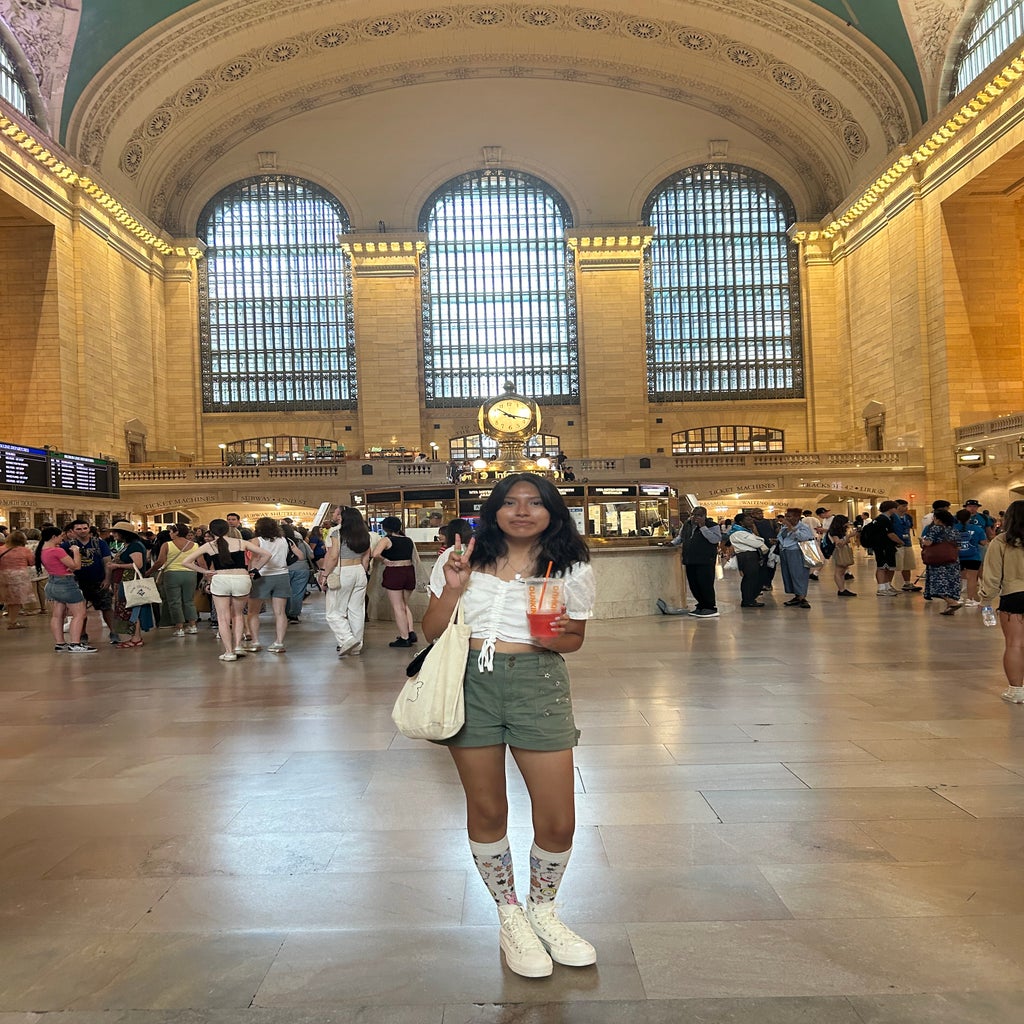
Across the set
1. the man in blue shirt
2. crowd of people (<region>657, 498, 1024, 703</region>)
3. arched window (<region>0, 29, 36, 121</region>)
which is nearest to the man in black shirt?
crowd of people (<region>657, 498, 1024, 703</region>)

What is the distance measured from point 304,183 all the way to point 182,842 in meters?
40.3

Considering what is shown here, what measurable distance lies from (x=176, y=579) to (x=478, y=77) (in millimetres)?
33324

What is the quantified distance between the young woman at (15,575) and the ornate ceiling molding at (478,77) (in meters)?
28.4

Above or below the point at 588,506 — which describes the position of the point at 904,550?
below

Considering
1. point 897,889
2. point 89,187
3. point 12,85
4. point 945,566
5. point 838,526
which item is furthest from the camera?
point 89,187

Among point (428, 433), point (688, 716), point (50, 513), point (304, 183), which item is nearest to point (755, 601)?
point (688, 716)

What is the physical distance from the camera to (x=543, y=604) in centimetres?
255

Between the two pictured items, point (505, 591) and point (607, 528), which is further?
point (607, 528)

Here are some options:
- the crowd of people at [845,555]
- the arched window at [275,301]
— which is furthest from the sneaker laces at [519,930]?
the arched window at [275,301]

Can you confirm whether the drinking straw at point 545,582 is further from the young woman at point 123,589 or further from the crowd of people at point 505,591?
the young woman at point 123,589

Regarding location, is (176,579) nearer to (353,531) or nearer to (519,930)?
(353,531)

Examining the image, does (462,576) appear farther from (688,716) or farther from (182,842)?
(688,716)

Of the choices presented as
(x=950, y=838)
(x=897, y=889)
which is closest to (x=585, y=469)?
(x=950, y=838)

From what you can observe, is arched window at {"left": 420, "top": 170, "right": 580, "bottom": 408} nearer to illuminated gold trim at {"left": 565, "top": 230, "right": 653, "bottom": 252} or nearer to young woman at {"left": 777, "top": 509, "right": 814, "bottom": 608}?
illuminated gold trim at {"left": 565, "top": 230, "right": 653, "bottom": 252}
